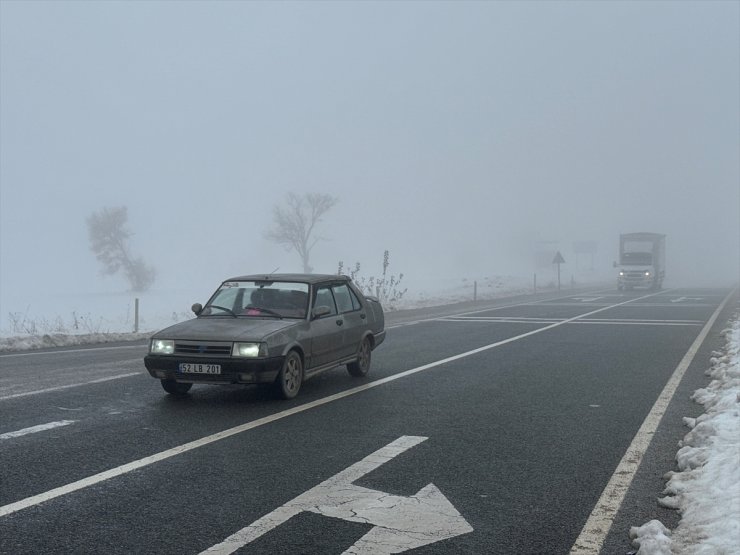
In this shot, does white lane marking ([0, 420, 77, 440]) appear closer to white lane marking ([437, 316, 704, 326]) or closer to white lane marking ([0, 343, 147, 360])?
white lane marking ([0, 343, 147, 360])

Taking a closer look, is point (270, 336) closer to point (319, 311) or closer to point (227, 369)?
point (227, 369)

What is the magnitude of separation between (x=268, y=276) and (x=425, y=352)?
494cm

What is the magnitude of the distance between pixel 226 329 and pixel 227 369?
0.60m

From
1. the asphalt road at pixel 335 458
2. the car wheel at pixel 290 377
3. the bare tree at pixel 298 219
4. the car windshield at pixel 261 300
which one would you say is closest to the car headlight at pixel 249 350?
the car wheel at pixel 290 377

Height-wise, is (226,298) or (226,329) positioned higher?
(226,298)

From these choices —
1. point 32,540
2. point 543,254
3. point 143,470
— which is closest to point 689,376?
point 143,470

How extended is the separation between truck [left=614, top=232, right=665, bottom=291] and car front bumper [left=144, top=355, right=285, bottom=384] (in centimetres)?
4236

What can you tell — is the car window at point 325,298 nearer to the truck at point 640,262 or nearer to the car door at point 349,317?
the car door at point 349,317

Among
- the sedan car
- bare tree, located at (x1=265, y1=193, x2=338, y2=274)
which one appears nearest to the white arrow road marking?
the sedan car

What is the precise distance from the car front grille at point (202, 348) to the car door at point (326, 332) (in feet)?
4.31

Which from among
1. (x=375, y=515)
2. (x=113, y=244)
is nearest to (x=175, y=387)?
(x=375, y=515)

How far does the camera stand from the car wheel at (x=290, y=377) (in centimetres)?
868

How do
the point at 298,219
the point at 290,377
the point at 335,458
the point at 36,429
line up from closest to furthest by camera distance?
the point at 335,458, the point at 36,429, the point at 290,377, the point at 298,219

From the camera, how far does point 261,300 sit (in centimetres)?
973
